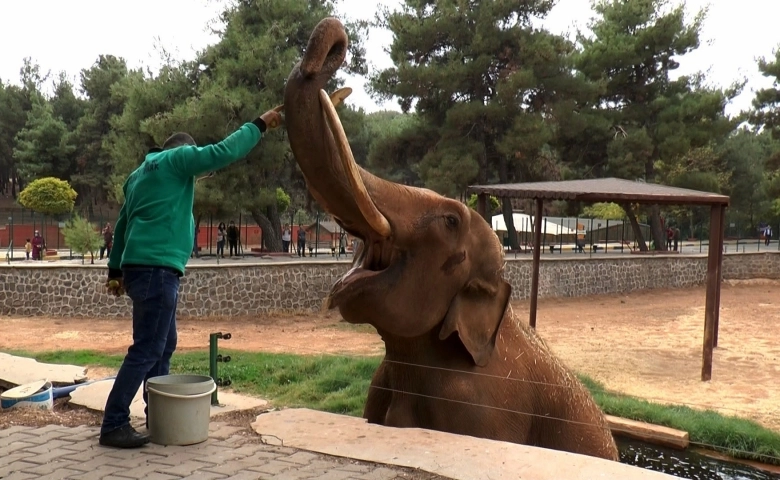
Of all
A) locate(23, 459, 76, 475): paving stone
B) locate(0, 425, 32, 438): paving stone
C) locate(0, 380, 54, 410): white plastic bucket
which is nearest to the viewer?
locate(23, 459, 76, 475): paving stone

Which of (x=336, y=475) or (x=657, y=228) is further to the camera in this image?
(x=657, y=228)

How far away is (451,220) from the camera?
343 centimetres

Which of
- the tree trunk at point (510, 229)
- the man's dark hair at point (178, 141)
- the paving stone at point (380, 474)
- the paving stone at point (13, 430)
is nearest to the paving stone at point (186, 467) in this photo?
the paving stone at point (380, 474)

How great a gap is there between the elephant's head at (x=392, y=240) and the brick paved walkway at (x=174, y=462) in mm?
621

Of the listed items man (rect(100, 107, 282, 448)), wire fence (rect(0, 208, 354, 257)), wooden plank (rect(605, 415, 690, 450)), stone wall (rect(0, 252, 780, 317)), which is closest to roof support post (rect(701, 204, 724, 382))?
wooden plank (rect(605, 415, 690, 450))

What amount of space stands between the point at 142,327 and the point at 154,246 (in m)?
0.37

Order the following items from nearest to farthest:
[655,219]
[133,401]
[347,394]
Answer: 1. [133,401]
2. [347,394]
3. [655,219]

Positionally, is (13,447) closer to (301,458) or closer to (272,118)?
(301,458)

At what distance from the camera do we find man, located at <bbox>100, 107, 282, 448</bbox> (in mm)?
3279

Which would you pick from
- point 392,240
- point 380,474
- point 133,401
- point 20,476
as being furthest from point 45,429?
point 392,240

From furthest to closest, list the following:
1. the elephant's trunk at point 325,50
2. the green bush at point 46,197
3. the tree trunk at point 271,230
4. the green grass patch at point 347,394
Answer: the green bush at point 46,197 < the tree trunk at point 271,230 < the green grass patch at point 347,394 < the elephant's trunk at point 325,50

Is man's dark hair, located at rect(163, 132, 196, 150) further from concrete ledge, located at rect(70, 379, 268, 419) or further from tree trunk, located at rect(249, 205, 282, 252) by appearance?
tree trunk, located at rect(249, 205, 282, 252)

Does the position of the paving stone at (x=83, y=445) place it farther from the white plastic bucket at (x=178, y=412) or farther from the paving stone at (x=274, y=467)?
the paving stone at (x=274, y=467)

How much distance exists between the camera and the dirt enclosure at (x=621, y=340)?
10.4m
